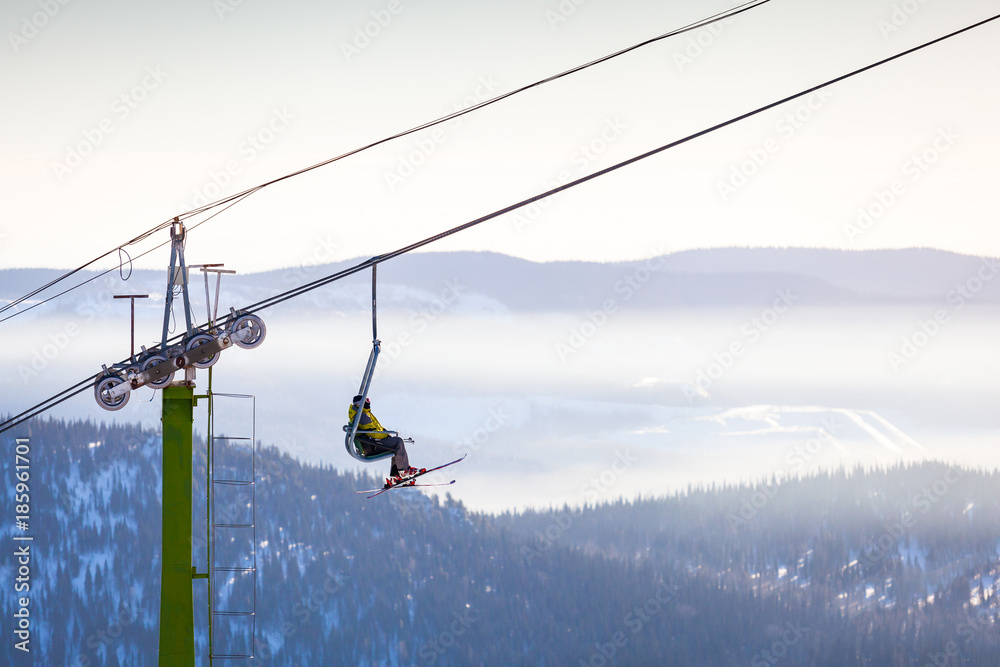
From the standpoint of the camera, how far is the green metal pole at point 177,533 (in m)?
25.2

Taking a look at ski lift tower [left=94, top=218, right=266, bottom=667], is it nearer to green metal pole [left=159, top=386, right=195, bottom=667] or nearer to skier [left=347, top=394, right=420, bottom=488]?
green metal pole [left=159, top=386, right=195, bottom=667]

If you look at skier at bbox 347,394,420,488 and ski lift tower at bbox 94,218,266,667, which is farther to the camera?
skier at bbox 347,394,420,488

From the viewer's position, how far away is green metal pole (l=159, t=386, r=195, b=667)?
25.2 metres

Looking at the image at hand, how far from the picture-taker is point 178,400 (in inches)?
1019

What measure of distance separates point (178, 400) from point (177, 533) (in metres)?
2.81

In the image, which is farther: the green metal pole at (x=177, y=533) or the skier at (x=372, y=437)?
the skier at (x=372, y=437)

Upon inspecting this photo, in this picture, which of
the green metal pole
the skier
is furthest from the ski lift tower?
the skier

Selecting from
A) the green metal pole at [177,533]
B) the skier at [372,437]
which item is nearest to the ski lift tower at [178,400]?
the green metal pole at [177,533]

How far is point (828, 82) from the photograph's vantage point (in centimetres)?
2098

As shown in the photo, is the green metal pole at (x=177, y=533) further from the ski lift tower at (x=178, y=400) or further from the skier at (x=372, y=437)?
the skier at (x=372, y=437)

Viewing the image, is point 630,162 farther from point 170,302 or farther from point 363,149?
point 170,302

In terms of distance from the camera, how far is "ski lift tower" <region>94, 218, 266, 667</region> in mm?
25266

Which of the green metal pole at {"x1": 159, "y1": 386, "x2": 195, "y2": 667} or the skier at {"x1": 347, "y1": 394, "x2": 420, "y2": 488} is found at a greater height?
the skier at {"x1": 347, "y1": 394, "x2": 420, "y2": 488}

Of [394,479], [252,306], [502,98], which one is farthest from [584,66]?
[394,479]
